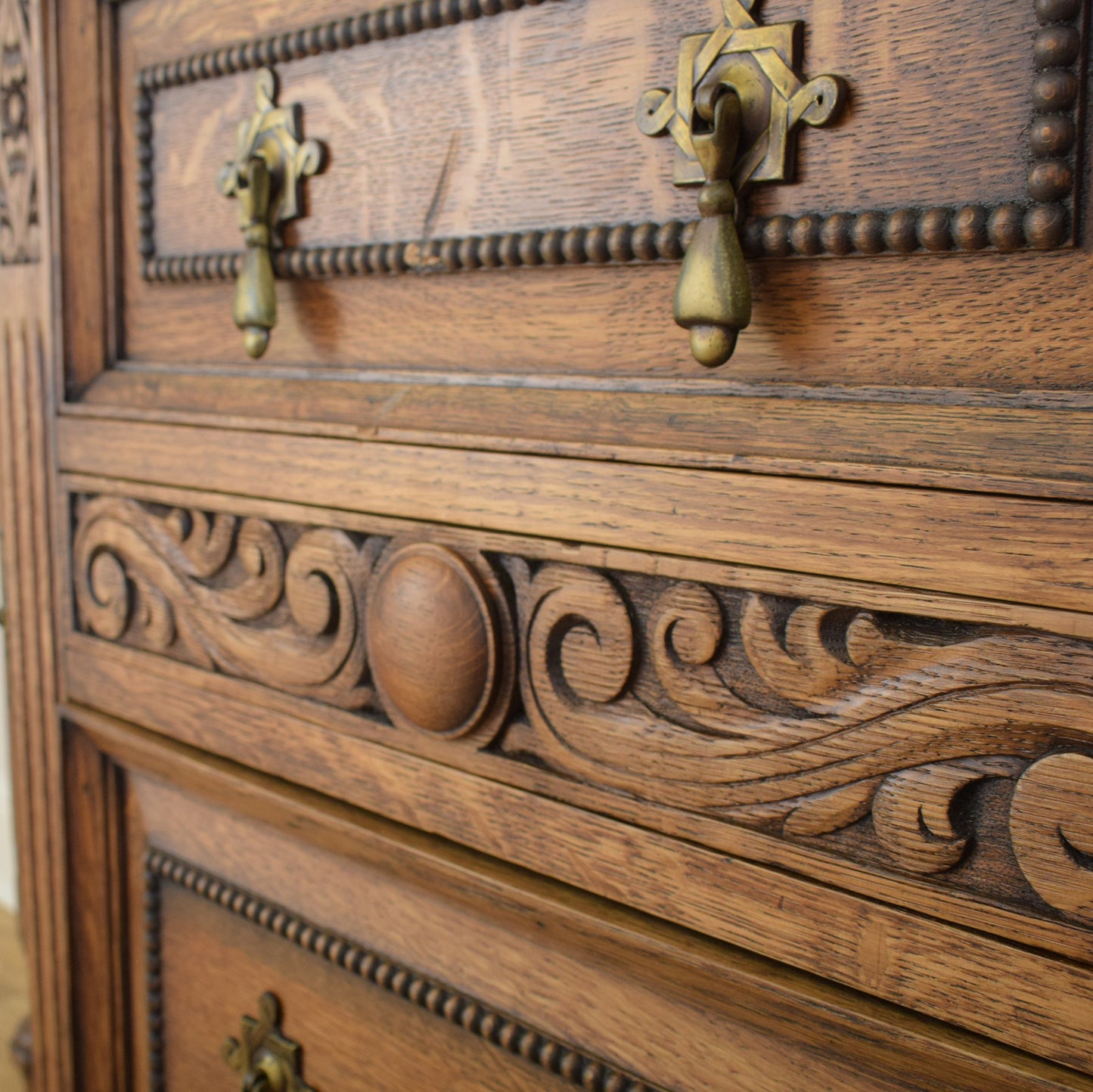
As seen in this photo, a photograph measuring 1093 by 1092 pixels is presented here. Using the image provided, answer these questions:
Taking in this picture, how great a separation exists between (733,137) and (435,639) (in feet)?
0.75

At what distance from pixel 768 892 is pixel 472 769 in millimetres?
143

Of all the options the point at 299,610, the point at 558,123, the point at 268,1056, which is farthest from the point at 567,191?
the point at 268,1056

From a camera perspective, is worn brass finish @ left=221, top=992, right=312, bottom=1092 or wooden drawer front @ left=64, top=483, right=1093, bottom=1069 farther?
worn brass finish @ left=221, top=992, right=312, bottom=1092

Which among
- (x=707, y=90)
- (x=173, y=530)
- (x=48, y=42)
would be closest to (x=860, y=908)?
(x=707, y=90)

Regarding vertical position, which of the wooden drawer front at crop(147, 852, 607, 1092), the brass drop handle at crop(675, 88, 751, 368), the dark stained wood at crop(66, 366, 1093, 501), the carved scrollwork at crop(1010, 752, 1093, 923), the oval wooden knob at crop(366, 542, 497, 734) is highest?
the brass drop handle at crop(675, 88, 751, 368)

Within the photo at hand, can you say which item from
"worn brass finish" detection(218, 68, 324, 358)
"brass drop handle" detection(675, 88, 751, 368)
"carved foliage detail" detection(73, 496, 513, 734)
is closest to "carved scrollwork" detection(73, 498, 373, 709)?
"carved foliage detail" detection(73, 496, 513, 734)

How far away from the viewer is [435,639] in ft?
1.46

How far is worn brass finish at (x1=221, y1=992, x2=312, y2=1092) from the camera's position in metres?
0.55

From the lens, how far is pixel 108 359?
0.62 meters

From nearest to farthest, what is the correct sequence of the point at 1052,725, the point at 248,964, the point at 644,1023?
the point at 1052,725
the point at 644,1023
the point at 248,964

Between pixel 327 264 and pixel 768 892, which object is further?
pixel 327 264

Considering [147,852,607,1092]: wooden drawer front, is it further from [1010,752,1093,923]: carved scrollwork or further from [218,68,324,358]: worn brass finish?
[218,68,324,358]: worn brass finish

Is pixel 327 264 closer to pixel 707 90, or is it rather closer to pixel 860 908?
pixel 707 90

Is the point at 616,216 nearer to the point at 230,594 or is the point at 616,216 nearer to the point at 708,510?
the point at 708,510
